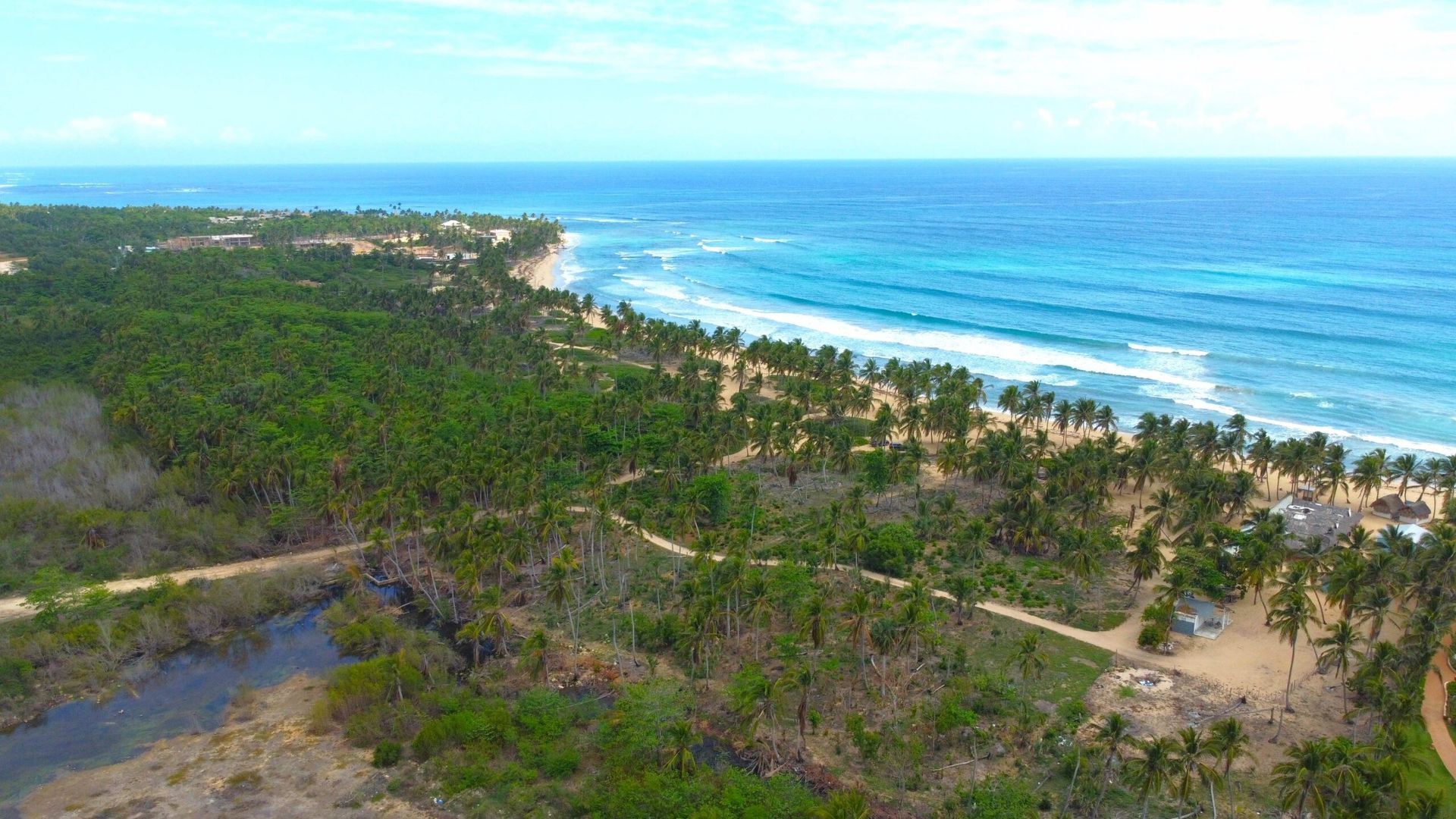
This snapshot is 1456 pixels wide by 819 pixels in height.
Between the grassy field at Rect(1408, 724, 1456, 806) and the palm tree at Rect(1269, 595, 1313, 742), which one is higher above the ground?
the palm tree at Rect(1269, 595, 1313, 742)

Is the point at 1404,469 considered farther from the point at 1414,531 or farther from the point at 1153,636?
the point at 1153,636

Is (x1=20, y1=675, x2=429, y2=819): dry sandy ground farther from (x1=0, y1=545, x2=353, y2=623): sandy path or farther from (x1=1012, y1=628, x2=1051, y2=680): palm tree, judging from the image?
(x1=1012, y1=628, x2=1051, y2=680): palm tree

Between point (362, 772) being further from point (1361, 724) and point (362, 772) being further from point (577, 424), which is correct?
point (1361, 724)

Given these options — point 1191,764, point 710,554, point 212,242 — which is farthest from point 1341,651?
point 212,242

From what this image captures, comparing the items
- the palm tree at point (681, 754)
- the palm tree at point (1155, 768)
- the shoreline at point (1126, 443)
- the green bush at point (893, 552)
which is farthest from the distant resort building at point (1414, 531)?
the palm tree at point (681, 754)

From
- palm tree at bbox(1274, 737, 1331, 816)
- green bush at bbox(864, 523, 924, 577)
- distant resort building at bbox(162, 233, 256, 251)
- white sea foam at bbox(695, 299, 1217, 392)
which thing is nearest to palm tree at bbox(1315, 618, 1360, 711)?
palm tree at bbox(1274, 737, 1331, 816)

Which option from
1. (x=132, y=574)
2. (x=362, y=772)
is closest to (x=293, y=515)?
(x=132, y=574)
